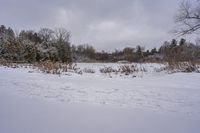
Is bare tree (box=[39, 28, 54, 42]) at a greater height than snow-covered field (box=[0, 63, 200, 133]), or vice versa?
bare tree (box=[39, 28, 54, 42])

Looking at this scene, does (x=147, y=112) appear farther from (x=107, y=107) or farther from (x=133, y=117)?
(x=107, y=107)

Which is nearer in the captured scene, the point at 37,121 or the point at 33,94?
the point at 37,121

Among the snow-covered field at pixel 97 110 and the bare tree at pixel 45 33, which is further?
the bare tree at pixel 45 33

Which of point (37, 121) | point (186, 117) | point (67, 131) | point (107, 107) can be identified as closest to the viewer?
point (67, 131)

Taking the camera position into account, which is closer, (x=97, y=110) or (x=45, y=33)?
(x=97, y=110)

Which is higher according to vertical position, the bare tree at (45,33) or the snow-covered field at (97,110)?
the bare tree at (45,33)

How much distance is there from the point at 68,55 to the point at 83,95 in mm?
32930

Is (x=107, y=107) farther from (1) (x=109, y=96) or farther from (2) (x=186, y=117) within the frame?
(2) (x=186, y=117)

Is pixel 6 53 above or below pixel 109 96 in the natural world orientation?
above

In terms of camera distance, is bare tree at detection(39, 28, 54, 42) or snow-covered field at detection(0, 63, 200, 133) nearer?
snow-covered field at detection(0, 63, 200, 133)

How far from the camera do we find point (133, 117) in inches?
156

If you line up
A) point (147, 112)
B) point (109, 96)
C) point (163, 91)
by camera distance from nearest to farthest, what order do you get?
point (147, 112) → point (109, 96) → point (163, 91)

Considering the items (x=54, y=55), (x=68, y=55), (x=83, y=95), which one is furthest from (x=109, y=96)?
(x=68, y=55)

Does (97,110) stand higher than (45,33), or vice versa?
(45,33)
